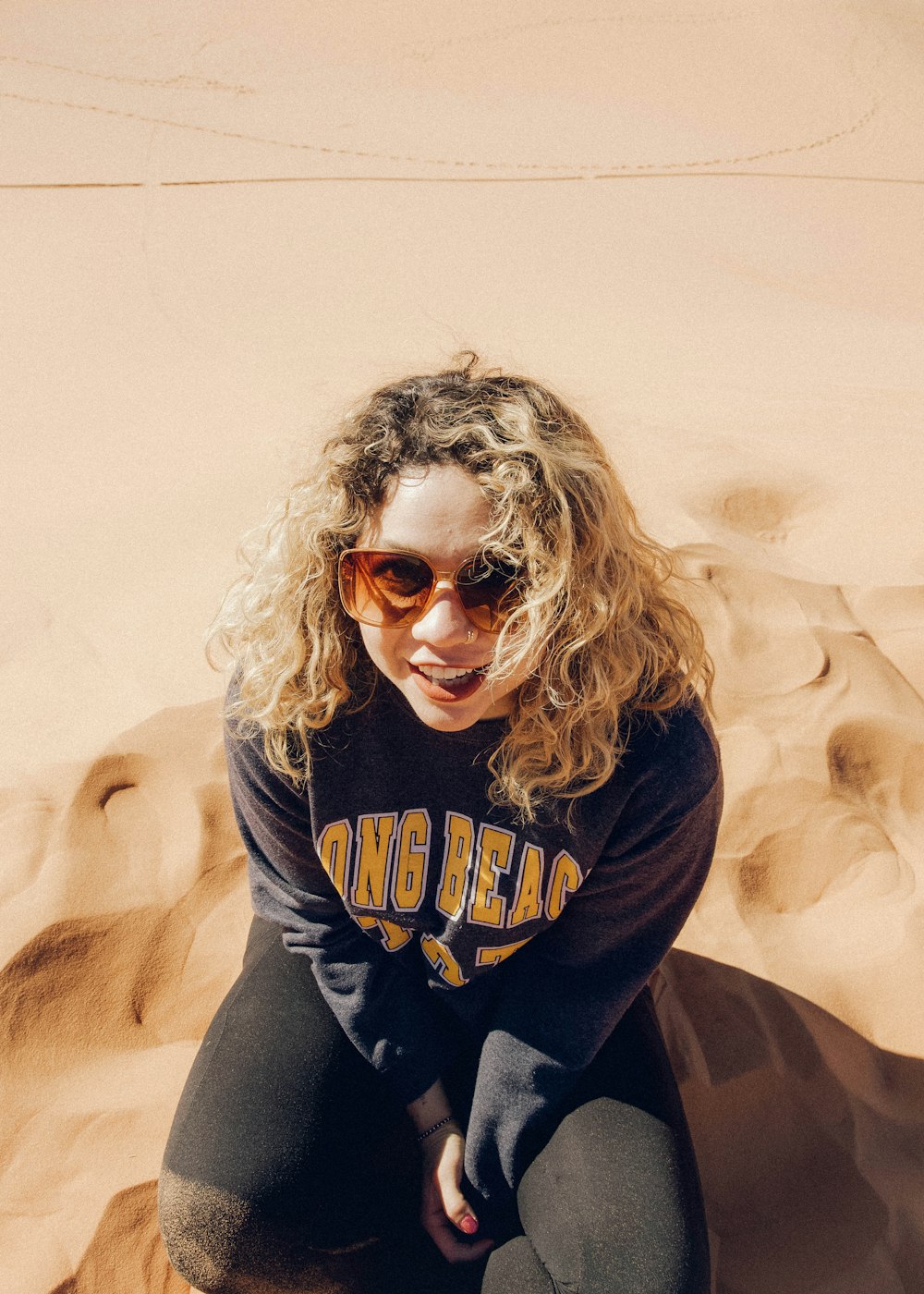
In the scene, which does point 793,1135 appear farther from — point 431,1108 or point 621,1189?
point 431,1108

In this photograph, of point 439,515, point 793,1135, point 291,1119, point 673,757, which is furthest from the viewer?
Result: point 793,1135

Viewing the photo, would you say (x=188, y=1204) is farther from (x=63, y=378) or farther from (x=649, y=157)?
(x=649, y=157)

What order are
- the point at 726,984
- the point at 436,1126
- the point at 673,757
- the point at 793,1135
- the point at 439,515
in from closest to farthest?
the point at 439,515, the point at 673,757, the point at 436,1126, the point at 793,1135, the point at 726,984

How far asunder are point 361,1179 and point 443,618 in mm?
981

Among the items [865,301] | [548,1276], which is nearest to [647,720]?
[548,1276]

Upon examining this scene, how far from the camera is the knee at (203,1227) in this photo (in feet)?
4.41

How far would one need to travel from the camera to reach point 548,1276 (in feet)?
4.33

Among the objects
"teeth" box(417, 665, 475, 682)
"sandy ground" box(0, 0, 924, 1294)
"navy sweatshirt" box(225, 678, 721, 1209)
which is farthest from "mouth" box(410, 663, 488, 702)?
"sandy ground" box(0, 0, 924, 1294)

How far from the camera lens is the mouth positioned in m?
1.22

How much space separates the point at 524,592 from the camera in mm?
1196

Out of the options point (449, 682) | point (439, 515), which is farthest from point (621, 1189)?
point (439, 515)

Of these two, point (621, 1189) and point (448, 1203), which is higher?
point (621, 1189)

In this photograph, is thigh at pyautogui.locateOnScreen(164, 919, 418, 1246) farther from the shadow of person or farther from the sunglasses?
the sunglasses

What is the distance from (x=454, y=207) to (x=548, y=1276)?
7.49 meters
